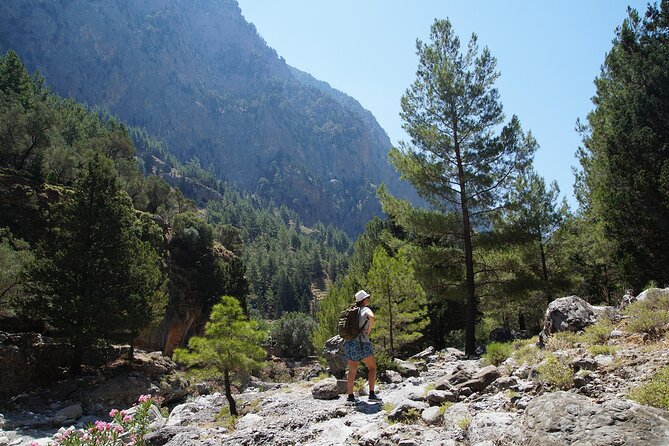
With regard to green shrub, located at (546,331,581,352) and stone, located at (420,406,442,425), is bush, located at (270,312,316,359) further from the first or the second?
stone, located at (420,406,442,425)

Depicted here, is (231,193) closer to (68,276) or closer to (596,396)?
(68,276)

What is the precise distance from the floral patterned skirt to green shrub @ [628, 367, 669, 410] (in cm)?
473

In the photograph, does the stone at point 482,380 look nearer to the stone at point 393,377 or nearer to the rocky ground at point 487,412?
the rocky ground at point 487,412

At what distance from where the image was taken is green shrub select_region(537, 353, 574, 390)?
17.7 ft

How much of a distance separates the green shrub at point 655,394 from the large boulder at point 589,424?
36 cm

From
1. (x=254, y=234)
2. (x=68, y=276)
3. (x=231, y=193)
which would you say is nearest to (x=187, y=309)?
(x=68, y=276)

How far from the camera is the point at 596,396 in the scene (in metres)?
4.94

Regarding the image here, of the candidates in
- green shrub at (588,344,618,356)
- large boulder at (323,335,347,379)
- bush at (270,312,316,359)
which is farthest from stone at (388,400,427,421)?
bush at (270,312,316,359)

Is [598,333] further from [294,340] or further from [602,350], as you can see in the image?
[294,340]

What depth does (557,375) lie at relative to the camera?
18.3 feet

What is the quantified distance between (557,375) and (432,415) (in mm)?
1811

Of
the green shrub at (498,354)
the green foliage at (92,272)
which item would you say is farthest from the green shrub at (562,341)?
the green foliage at (92,272)

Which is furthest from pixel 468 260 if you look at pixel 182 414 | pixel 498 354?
pixel 182 414

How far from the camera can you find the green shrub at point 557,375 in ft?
17.7
